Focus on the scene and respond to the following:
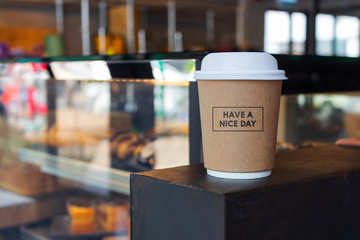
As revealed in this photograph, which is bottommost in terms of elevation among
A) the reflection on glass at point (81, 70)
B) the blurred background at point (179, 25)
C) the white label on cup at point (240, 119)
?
the white label on cup at point (240, 119)

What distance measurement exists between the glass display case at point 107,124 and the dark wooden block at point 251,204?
267 mm

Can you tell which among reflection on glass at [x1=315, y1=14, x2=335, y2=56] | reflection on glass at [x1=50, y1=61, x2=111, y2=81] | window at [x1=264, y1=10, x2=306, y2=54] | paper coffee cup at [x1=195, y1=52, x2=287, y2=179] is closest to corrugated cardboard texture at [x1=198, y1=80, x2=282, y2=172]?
paper coffee cup at [x1=195, y1=52, x2=287, y2=179]

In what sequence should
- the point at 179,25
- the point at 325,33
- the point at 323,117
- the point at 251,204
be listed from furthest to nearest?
the point at 325,33 → the point at 179,25 → the point at 323,117 → the point at 251,204

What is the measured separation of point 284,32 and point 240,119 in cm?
812

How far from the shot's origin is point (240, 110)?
780mm

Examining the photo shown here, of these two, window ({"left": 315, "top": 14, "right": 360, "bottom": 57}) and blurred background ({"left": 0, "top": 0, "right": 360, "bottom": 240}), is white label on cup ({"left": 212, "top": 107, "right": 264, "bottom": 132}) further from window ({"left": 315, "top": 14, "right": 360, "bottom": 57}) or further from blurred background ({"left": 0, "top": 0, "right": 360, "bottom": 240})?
window ({"left": 315, "top": 14, "right": 360, "bottom": 57})

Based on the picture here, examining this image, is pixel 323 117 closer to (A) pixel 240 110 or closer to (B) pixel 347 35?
(A) pixel 240 110

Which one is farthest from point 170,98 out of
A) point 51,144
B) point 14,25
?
point 14,25

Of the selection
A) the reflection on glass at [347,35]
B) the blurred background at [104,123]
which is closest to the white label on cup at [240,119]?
the blurred background at [104,123]

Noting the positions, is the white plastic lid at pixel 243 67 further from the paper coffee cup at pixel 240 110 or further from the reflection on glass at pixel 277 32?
the reflection on glass at pixel 277 32

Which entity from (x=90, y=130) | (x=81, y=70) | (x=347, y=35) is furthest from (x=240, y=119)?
(x=347, y=35)

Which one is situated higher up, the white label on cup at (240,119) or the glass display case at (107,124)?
the white label on cup at (240,119)

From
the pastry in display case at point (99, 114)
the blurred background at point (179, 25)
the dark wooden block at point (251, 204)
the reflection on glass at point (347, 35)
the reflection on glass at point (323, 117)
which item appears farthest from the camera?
the reflection on glass at point (347, 35)

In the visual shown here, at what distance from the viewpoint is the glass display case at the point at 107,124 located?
1.28 meters
